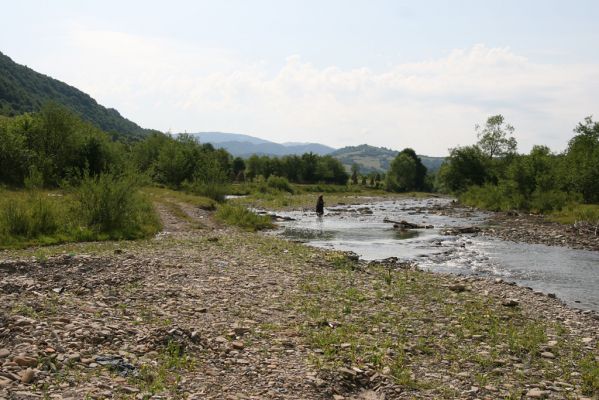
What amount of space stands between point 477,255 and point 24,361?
94.6 ft

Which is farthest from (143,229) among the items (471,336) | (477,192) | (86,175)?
(477,192)

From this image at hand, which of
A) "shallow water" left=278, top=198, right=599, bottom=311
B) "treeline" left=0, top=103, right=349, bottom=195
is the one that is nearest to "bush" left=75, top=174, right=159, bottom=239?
"treeline" left=0, top=103, right=349, bottom=195

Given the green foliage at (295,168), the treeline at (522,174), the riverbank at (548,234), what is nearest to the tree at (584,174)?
the treeline at (522,174)

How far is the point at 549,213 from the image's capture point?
65.2 metres

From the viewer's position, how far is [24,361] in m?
8.74

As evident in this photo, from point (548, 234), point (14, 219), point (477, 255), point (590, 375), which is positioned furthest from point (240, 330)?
point (548, 234)

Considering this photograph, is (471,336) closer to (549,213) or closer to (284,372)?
(284,372)

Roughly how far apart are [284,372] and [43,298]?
7408mm

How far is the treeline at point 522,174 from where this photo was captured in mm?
67750

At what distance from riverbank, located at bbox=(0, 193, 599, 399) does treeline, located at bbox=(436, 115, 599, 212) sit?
185ft

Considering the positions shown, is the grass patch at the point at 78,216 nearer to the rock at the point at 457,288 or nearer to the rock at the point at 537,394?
the rock at the point at 457,288

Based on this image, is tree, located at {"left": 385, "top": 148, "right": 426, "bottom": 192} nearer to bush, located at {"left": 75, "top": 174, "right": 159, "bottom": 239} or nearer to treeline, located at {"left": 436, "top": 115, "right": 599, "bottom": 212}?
treeline, located at {"left": 436, "top": 115, "right": 599, "bottom": 212}

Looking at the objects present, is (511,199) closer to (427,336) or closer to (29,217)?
(29,217)

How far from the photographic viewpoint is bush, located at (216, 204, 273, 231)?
45938 mm
